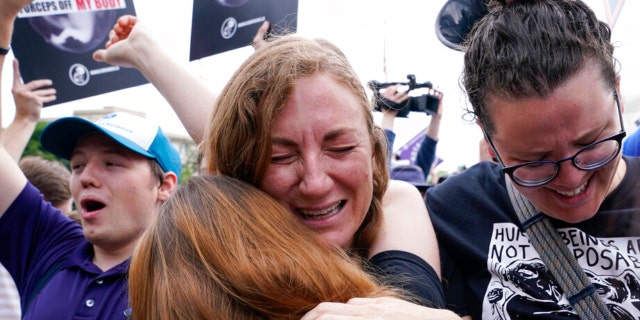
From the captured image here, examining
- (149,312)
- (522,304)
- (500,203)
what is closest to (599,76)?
(500,203)

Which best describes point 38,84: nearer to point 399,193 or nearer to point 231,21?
point 231,21

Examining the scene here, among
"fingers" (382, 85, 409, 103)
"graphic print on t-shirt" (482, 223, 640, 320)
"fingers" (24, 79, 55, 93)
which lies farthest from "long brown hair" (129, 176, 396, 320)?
"fingers" (382, 85, 409, 103)

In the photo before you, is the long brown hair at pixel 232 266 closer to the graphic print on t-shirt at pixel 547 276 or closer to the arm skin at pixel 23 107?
the graphic print on t-shirt at pixel 547 276

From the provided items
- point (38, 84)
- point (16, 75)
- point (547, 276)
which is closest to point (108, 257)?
point (38, 84)

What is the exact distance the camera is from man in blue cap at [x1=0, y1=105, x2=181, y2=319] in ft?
7.21

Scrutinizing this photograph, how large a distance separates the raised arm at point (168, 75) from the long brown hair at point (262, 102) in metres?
0.50

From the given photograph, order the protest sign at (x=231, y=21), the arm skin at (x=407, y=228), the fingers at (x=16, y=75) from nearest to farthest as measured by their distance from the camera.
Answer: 1. the arm skin at (x=407, y=228)
2. the protest sign at (x=231, y=21)
3. the fingers at (x=16, y=75)

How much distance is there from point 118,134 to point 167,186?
31 cm

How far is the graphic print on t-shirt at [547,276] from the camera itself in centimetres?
156

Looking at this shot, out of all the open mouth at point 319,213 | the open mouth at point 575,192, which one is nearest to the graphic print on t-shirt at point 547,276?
the open mouth at point 575,192

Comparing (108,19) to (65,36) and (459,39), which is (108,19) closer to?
(65,36)

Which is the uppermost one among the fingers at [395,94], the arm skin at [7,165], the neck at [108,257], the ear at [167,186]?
the arm skin at [7,165]

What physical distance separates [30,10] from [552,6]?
2267 millimetres

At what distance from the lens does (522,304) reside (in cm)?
165
